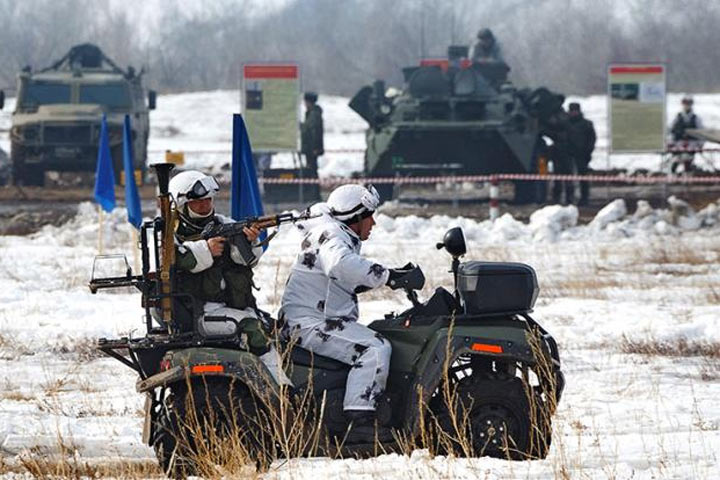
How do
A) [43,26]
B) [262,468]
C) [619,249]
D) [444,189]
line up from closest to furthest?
[262,468]
[619,249]
[444,189]
[43,26]

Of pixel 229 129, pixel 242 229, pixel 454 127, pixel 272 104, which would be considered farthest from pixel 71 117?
pixel 229 129

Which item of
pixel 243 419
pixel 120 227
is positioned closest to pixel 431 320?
pixel 243 419

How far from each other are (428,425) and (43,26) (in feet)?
268

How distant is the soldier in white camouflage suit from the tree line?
A: 5753 cm

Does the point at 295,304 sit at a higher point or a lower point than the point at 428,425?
higher

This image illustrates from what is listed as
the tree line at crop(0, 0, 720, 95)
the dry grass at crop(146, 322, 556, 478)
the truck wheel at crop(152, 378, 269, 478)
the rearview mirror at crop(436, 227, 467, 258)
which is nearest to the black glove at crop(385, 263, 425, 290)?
the rearview mirror at crop(436, 227, 467, 258)

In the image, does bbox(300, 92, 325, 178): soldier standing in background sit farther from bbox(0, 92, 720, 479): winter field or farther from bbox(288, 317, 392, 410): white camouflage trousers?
bbox(288, 317, 392, 410): white camouflage trousers

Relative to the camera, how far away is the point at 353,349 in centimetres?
842

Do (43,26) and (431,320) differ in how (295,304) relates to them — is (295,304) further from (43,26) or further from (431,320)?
(43,26)

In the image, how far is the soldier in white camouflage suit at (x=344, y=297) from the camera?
8.32 m

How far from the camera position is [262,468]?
795 cm

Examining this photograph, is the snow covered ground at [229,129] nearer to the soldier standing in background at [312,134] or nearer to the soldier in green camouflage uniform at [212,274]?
the soldier standing in background at [312,134]

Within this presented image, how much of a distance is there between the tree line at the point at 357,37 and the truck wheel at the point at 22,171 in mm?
35017

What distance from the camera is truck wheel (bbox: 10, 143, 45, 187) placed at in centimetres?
3484
